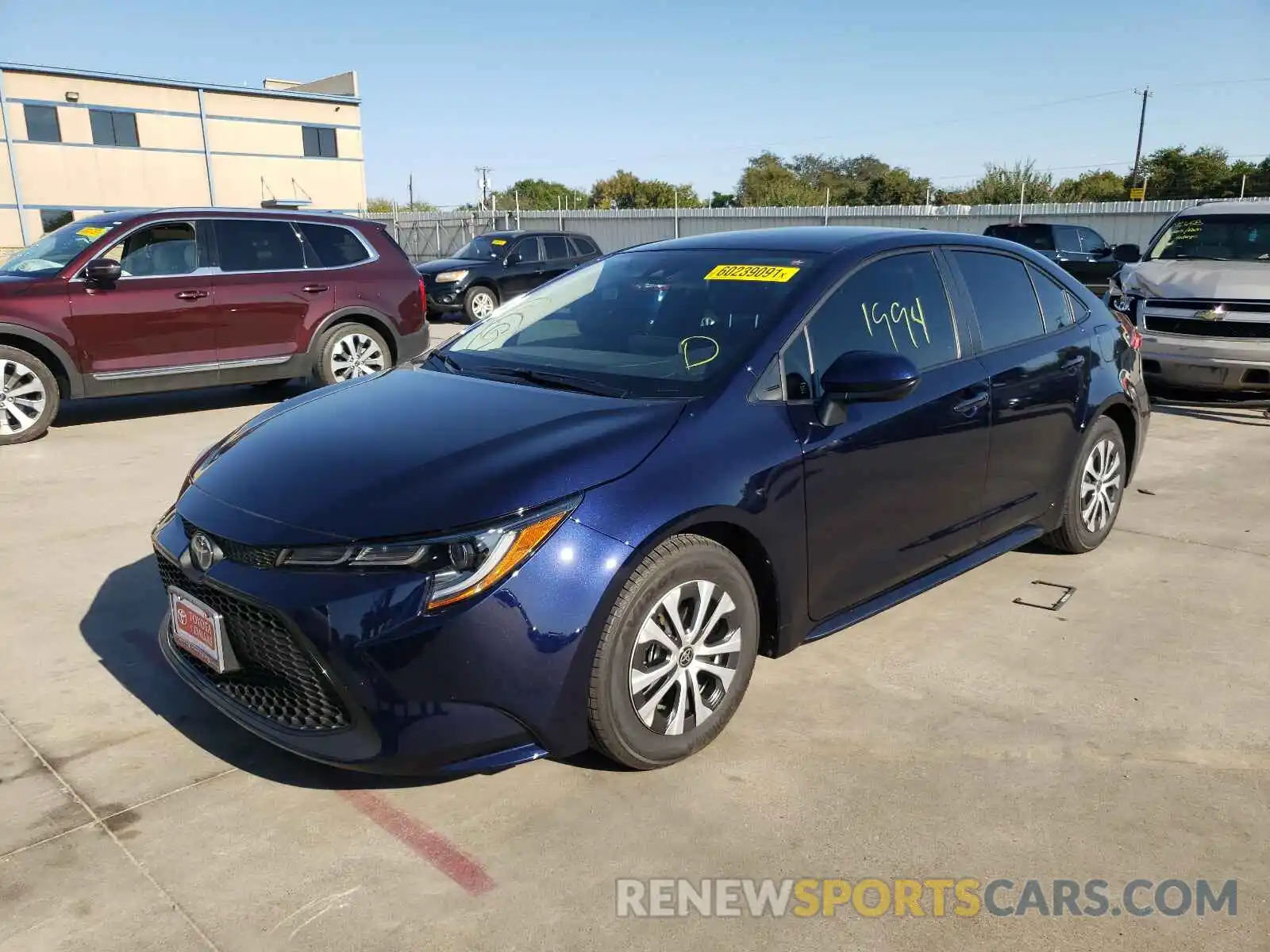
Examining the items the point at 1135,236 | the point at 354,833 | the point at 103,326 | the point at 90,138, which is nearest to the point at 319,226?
the point at 103,326

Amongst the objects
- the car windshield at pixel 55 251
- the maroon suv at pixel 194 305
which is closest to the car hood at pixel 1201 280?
the maroon suv at pixel 194 305

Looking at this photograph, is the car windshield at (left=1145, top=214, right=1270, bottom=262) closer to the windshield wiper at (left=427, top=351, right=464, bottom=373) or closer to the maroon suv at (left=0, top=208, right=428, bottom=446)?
the maroon suv at (left=0, top=208, right=428, bottom=446)

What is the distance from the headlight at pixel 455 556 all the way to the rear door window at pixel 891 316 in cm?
121

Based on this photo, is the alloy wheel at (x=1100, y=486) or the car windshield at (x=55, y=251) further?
the car windshield at (x=55, y=251)

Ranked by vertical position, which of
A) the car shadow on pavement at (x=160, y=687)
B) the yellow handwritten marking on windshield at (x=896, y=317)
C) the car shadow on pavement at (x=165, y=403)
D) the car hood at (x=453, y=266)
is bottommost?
the car shadow on pavement at (x=165, y=403)

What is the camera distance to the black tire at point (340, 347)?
29.4 ft

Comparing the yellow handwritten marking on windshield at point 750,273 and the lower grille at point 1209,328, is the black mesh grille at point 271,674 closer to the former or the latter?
the yellow handwritten marking on windshield at point 750,273

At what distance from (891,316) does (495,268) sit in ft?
44.7

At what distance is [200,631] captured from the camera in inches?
116

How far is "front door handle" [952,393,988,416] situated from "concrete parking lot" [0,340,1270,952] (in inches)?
36.4

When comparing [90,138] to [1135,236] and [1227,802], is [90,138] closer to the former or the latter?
[1135,236]

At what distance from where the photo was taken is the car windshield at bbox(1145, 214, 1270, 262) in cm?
898

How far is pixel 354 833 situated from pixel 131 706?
121 cm

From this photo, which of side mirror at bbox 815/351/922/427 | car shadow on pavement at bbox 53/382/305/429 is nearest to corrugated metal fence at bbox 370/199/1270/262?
car shadow on pavement at bbox 53/382/305/429
